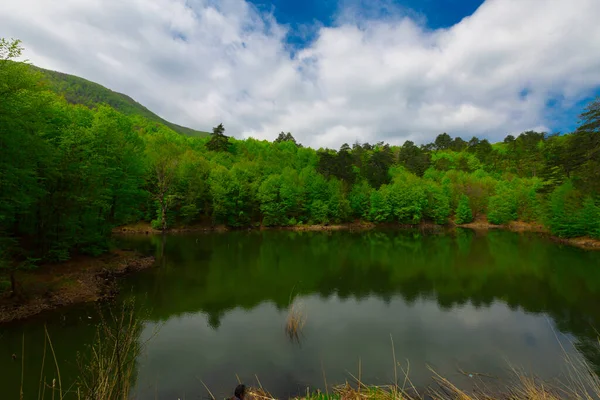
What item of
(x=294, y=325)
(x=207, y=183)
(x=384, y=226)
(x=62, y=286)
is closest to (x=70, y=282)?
(x=62, y=286)

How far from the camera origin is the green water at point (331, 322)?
1052 centimetres

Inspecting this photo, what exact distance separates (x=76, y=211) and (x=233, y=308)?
37.7ft

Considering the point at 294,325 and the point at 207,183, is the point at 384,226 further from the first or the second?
the point at 294,325

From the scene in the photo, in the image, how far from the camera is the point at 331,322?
14977 mm

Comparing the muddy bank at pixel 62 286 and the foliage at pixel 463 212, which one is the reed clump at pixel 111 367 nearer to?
the muddy bank at pixel 62 286

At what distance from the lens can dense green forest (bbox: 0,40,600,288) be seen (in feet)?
51.4

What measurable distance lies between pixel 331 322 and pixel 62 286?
1434cm

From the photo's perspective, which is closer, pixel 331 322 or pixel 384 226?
pixel 331 322

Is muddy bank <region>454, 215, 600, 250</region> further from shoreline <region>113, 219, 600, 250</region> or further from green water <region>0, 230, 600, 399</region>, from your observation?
green water <region>0, 230, 600, 399</region>

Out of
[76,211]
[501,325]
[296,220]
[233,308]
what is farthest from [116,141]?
[296,220]

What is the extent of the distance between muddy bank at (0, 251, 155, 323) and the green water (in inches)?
40.5

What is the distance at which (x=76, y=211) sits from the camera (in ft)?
61.6

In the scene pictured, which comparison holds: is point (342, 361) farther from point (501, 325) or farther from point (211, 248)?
point (211, 248)

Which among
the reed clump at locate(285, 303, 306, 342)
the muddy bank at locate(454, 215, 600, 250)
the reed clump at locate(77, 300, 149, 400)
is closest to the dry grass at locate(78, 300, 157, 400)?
the reed clump at locate(77, 300, 149, 400)
